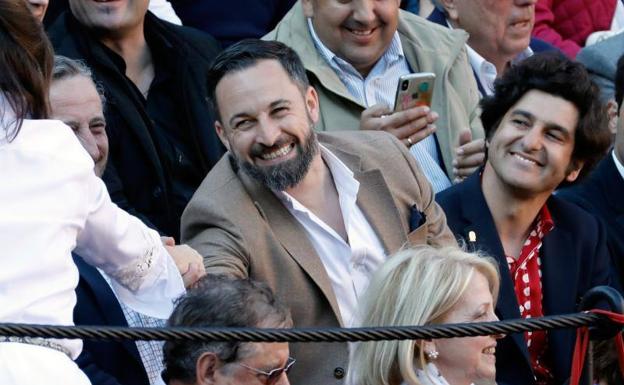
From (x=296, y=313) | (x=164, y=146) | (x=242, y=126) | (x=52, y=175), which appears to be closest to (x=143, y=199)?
(x=164, y=146)

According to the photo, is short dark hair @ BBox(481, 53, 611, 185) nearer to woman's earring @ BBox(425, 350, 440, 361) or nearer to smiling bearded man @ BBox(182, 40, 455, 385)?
smiling bearded man @ BBox(182, 40, 455, 385)

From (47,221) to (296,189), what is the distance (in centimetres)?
162

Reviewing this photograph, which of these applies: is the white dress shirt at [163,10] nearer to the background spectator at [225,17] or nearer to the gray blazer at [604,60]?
the background spectator at [225,17]

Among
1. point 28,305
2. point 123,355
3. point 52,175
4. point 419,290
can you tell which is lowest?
point 123,355

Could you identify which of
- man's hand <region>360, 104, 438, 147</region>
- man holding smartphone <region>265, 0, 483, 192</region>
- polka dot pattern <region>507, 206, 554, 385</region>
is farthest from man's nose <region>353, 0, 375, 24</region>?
polka dot pattern <region>507, 206, 554, 385</region>

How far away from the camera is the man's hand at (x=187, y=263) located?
3.40 meters

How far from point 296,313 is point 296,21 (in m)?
1.75

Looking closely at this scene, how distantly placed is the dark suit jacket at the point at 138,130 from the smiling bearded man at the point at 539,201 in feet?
2.90

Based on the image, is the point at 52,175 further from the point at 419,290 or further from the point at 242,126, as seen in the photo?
the point at 242,126

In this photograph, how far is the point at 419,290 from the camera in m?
3.76

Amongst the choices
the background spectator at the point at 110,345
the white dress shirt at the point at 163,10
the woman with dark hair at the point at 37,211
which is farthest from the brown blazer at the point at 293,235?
the white dress shirt at the point at 163,10

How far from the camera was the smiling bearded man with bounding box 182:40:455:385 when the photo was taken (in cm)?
413

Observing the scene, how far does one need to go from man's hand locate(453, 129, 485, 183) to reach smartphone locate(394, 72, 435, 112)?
0.22 meters

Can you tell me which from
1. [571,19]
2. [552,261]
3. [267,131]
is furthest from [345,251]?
[571,19]
